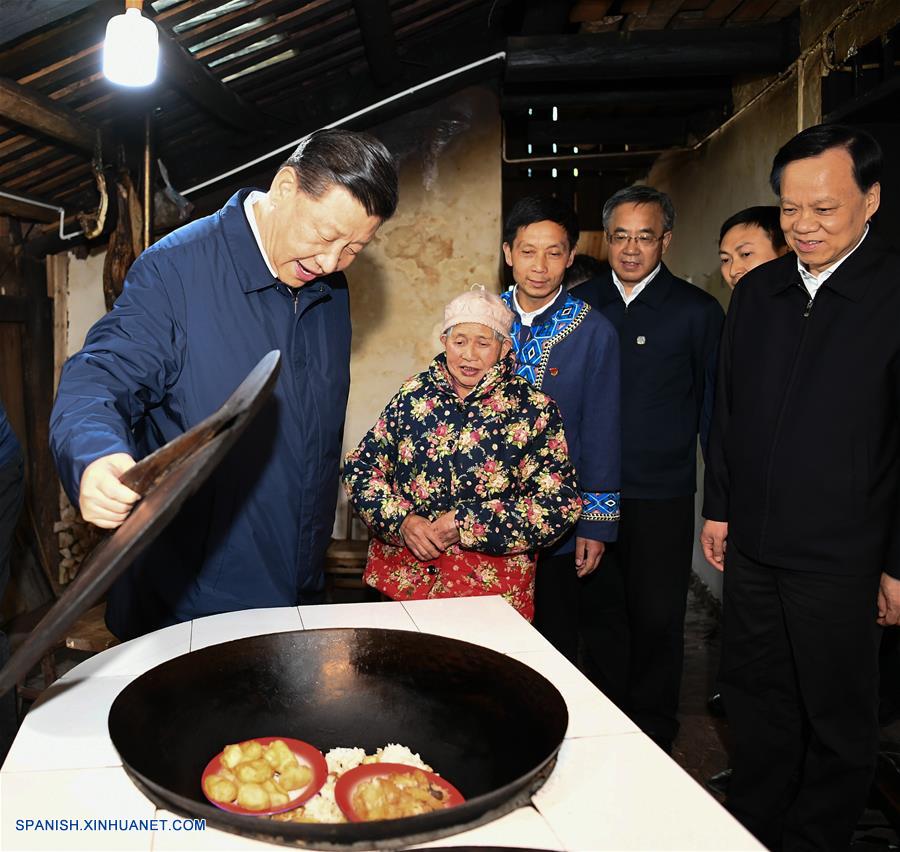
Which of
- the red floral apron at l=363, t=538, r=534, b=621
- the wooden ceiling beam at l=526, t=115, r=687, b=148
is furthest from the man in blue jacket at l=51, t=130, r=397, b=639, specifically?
the wooden ceiling beam at l=526, t=115, r=687, b=148

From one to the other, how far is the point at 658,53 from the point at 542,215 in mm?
1901

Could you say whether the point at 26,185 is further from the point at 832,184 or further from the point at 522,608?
the point at 832,184

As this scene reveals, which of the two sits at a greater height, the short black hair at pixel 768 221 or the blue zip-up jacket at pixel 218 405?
the short black hair at pixel 768 221

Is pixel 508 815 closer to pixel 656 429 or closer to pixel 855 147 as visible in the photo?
pixel 855 147

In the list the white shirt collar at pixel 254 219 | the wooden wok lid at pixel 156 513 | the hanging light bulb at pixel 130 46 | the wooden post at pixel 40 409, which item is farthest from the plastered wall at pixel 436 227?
the wooden wok lid at pixel 156 513

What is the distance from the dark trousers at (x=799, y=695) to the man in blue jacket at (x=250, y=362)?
1.21 m

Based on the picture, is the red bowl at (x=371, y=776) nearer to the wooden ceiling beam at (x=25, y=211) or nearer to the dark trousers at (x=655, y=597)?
the dark trousers at (x=655, y=597)

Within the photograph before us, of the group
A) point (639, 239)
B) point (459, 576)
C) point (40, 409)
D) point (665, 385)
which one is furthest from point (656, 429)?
point (40, 409)

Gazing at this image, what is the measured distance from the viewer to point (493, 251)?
5383 millimetres

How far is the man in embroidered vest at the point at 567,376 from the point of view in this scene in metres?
2.80

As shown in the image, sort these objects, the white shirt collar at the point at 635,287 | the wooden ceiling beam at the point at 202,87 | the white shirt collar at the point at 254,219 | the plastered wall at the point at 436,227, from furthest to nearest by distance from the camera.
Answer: the plastered wall at the point at 436,227 → the wooden ceiling beam at the point at 202,87 → the white shirt collar at the point at 635,287 → the white shirt collar at the point at 254,219

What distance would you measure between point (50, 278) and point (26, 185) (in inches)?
41.9

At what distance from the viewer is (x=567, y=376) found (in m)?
2.80

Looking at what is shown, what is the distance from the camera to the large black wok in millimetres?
1196
